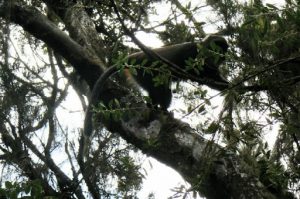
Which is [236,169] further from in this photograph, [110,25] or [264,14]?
[110,25]

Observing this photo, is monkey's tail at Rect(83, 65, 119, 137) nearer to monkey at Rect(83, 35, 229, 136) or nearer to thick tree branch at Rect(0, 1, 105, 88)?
monkey at Rect(83, 35, 229, 136)

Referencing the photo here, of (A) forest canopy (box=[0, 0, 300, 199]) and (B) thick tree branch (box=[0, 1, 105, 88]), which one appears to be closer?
(A) forest canopy (box=[0, 0, 300, 199])

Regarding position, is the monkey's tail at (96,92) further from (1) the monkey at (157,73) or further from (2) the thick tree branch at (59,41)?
(2) the thick tree branch at (59,41)

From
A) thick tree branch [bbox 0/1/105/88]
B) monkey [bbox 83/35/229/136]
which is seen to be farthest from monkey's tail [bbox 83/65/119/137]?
thick tree branch [bbox 0/1/105/88]

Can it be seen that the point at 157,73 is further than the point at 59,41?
Yes

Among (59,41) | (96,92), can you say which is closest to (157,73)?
(96,92)

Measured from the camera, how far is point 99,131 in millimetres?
3549

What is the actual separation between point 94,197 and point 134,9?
6.48 feet

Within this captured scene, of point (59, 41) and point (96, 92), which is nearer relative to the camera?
point (96, 92)

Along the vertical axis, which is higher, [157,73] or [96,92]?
[157,73]

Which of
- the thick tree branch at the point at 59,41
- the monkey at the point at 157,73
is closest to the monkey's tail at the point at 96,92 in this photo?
the monkey at the point at 157,73

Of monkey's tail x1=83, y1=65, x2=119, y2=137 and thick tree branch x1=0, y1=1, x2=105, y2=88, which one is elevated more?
thick tree branch x1=0, y1=1, x2=105, y2=88

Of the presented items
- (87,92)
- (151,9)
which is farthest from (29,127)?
(151,9)

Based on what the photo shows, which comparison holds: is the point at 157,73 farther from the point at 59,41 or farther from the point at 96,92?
the point at 59,41
